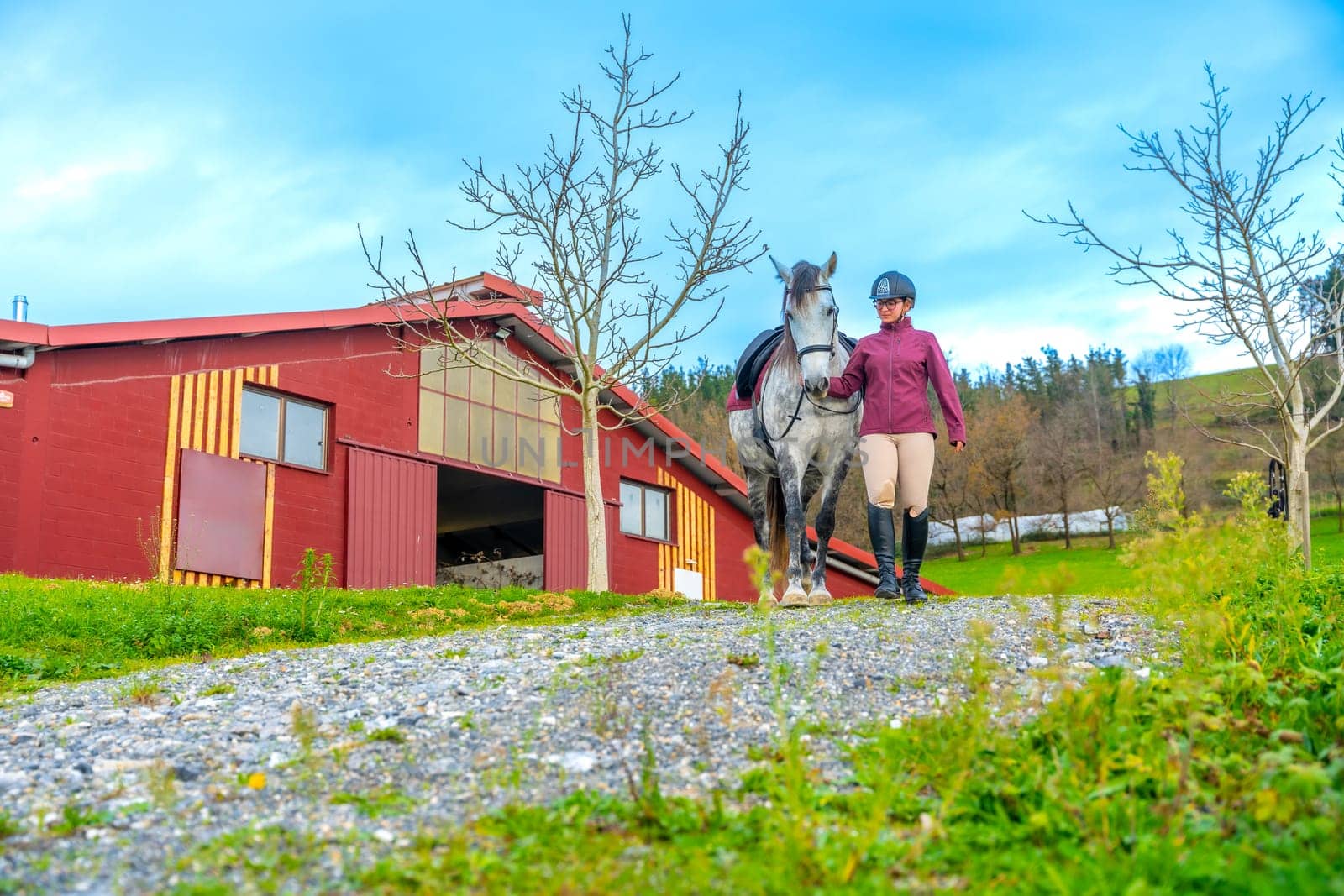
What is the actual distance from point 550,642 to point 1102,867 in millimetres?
4709

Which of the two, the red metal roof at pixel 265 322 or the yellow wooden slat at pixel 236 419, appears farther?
the yellow wooden slat at pixel 236 419

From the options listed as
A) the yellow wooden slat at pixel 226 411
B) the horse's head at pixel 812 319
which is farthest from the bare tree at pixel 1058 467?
the horse's head at pixel 812 319

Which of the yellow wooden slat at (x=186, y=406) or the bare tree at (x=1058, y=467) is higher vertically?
the bare tree at (x=1058, y=467)

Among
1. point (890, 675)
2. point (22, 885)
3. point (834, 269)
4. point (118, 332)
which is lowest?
point (22, 885)

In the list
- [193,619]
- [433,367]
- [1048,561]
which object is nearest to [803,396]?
[193,619]

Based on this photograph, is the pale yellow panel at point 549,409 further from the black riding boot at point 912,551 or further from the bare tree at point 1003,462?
the bare tree at point 1003,462

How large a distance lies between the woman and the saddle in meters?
0.98

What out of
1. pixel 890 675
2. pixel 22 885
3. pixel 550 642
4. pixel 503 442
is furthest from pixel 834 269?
pixel 503 442

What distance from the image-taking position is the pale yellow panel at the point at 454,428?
21.5 m

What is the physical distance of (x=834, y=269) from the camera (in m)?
9.81

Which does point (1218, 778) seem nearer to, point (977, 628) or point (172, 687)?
point (977, 628)

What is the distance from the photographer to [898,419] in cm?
951

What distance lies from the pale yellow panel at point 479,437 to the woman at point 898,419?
13008 mm

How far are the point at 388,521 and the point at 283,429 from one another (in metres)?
2.40
